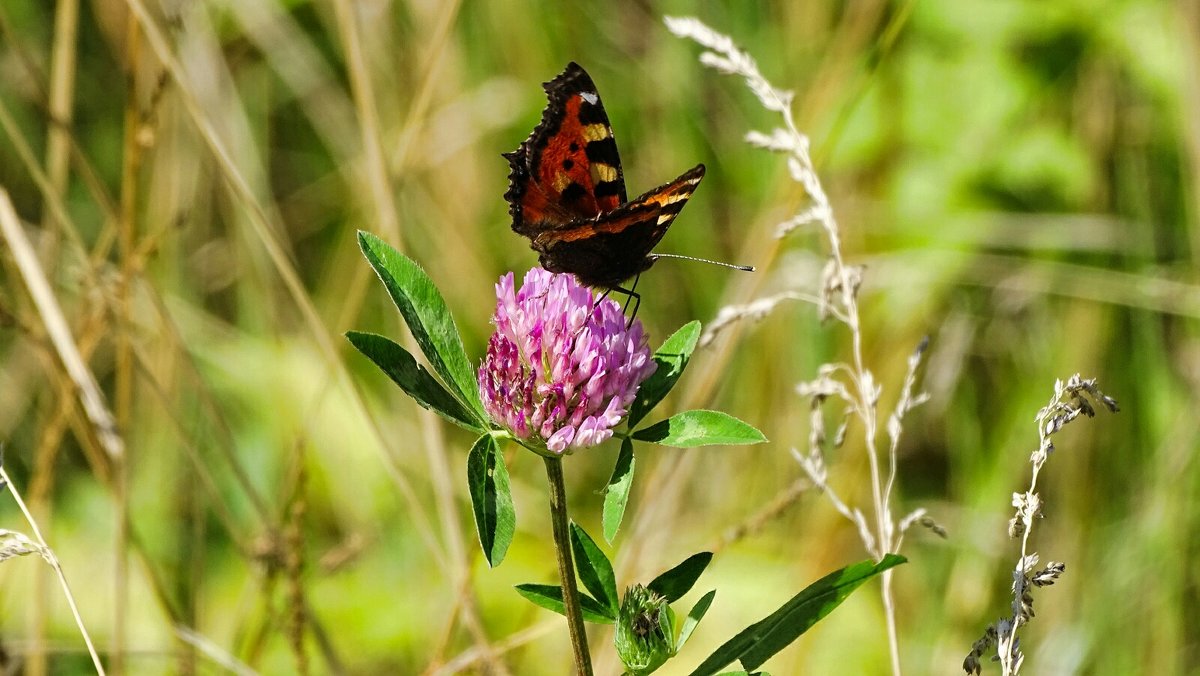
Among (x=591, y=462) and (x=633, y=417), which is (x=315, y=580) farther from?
(x=633, y=417)

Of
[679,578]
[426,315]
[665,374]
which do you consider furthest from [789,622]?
[426,315]

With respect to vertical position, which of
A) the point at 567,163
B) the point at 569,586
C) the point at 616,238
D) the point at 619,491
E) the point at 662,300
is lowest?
the point at 569,586

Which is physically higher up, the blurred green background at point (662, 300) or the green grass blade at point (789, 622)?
the blurred green background at point (662, 300)

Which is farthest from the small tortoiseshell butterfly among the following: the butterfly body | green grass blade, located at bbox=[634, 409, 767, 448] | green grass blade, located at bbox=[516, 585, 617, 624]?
green grass blade, located at bbox=[516, 585, 617, 624]

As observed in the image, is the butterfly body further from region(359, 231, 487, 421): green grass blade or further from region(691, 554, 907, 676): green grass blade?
region(691, 554, 907, 676): green grass blade

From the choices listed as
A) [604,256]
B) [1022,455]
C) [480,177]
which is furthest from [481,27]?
[604,256]

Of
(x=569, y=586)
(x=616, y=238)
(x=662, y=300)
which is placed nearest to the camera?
(x=569, y=586)

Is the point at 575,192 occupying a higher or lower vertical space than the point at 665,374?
higher

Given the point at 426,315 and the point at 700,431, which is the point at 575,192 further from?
the point at 700,431

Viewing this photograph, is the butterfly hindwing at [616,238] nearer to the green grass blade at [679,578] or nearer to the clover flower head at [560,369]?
the clover flower head at [560,369]

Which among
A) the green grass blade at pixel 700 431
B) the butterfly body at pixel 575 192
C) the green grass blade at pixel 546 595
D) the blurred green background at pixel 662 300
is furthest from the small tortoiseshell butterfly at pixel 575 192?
the blurred green background at pixel 662 300
